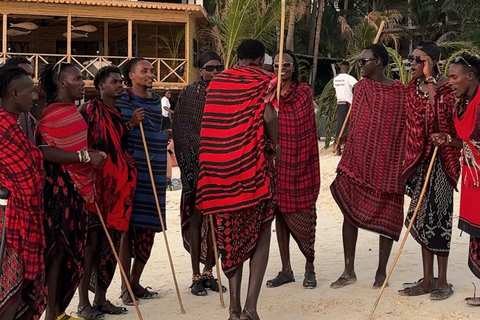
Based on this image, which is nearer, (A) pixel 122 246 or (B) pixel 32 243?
(B) pixel 32 243

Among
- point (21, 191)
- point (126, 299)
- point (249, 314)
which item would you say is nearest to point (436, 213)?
point (249, 314)

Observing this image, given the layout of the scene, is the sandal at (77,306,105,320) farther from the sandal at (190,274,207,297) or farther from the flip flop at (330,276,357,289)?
the flip flop at (330,276,357,289)

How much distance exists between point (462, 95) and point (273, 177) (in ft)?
5.02

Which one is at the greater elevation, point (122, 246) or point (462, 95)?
point (462, 95)

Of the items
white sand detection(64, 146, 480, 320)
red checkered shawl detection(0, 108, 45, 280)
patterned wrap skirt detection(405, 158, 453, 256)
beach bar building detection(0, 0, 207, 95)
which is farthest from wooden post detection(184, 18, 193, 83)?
red checkered shawl detection(0, 108, 45, 280)

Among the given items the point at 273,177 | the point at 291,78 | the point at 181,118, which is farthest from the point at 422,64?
the point at 181,118

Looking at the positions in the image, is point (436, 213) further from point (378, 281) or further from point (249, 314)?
point (249, 314)

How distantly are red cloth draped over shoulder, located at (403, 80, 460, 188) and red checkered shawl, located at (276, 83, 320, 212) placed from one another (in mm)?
865

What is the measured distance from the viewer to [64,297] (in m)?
5.25

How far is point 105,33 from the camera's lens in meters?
24.5

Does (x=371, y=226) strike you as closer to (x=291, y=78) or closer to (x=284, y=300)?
(x=284, y=300)

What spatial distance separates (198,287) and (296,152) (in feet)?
4.62

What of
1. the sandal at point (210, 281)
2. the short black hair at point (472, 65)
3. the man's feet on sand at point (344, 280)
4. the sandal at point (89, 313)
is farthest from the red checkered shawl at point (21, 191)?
the short black hair at point (472, 65)

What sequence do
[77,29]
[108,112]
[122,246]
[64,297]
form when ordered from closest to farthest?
[64,297]
[108,112]
[122,246]
[77,29]
